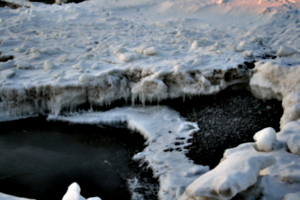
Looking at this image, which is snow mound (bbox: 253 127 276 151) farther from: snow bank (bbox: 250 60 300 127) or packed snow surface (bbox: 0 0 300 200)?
snow bank (bbox: 250 60 300 127)

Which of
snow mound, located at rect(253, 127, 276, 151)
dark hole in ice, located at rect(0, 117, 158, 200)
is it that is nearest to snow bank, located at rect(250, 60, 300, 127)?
snow mound, located at rect(253, 127, 276, 151)

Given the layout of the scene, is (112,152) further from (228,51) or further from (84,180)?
(228,51)

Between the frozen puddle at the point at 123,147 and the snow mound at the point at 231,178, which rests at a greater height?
the snow mound at the point at 231,178

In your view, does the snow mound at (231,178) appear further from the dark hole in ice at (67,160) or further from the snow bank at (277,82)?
the snow bank at (277,82)

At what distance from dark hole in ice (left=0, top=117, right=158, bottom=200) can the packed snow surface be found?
0.76 ft

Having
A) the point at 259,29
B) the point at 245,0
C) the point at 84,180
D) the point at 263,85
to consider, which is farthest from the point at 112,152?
the point at 245,0

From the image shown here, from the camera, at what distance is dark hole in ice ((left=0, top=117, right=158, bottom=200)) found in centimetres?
397

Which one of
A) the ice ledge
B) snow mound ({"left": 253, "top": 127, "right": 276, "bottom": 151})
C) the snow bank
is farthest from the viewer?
the ice ledge

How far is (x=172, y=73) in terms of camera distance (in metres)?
5.76

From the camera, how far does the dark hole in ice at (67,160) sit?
13.0ft

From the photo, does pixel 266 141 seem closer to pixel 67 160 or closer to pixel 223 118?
pixel 223 118

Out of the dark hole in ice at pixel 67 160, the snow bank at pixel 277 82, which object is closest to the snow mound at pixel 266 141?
the dark hole in ice at pixel 67 160

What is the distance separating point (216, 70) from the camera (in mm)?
5766

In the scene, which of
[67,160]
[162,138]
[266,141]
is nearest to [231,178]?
[266,141]
